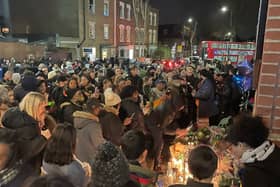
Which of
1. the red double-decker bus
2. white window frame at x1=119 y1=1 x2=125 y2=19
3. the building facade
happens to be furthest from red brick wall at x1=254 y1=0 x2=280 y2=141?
white window frame at x1=119 y1=1 x2=125 y2=19

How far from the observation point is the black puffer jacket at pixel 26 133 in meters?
2.94

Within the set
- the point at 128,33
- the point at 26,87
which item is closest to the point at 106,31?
the point at 128,33

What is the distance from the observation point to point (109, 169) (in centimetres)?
207

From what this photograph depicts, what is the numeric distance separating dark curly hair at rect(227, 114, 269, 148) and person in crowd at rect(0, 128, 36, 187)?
6.14ft

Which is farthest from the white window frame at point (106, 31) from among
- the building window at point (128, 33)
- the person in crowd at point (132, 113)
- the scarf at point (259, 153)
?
the scarf at point (259, 153)

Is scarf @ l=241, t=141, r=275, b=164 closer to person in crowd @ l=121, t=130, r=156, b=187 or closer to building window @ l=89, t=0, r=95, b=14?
person in crowd @ l=121, t=130, r=156, b=187

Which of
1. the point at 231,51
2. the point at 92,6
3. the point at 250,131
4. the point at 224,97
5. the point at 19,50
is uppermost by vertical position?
the point at 92,6

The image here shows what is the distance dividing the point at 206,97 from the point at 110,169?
17.0 ft

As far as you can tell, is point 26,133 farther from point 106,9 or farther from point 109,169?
point 106,9

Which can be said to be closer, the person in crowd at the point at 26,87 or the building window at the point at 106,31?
the person in crowd at the point at 26,87

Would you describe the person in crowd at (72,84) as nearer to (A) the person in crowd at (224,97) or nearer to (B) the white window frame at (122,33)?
(A) the person in crowd at (224,97)

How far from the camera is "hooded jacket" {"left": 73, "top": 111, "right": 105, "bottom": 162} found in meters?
3.73

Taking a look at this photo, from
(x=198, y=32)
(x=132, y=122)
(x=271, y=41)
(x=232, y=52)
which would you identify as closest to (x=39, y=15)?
(x=232, y=52)

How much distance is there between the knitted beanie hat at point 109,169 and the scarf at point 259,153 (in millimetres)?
898
